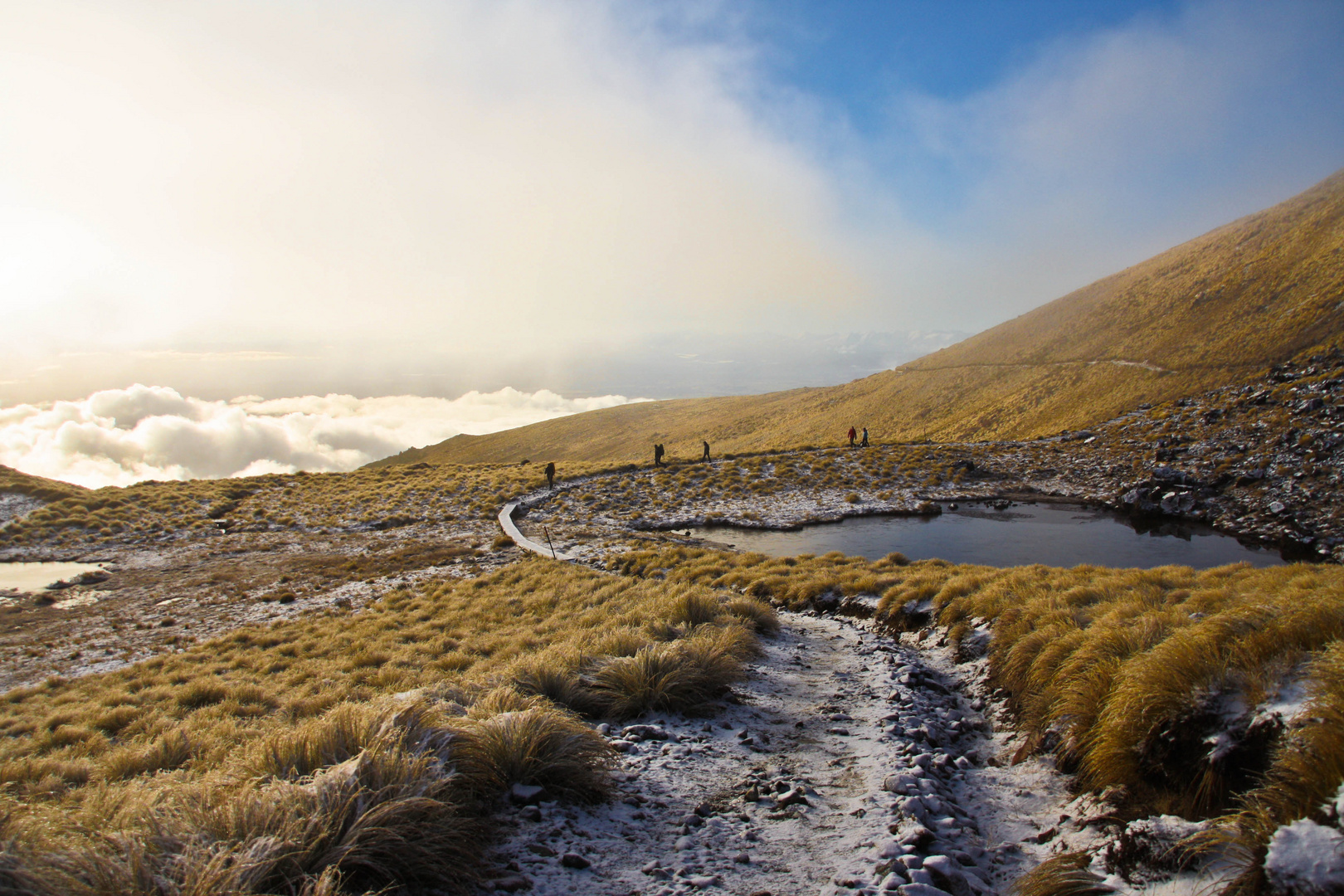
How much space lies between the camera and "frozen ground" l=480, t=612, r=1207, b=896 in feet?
13.1

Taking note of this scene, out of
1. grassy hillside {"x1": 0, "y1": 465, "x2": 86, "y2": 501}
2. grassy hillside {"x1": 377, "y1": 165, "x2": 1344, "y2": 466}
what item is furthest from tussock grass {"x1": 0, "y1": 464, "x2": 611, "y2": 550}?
grassy hillside {"x1": 377, "y1": 165, "x2": 1344, "y2": 466}

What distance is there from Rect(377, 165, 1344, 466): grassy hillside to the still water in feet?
82.8

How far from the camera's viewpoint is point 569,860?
13.2 feet

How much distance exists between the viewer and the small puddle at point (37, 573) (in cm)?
2319

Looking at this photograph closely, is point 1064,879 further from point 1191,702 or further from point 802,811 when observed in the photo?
point 802,811

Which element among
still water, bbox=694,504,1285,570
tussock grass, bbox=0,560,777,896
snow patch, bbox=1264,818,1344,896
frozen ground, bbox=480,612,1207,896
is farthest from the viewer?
still water, bbox=694,504,1285,570

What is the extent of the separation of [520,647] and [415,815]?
8312mm

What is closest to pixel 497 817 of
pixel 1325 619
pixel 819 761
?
pixel 819 761

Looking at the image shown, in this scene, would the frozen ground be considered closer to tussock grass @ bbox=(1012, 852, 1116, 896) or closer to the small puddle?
tussock grass @ bbox=(1012, 852, 1116, 896)

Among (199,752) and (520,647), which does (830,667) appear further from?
(199,752)

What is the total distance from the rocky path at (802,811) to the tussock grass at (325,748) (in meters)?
0.43

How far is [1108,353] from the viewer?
6531cm

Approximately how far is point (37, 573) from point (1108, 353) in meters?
88.4

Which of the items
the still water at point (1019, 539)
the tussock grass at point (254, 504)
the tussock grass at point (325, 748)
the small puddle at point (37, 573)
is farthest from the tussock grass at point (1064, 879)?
the small puddle at point (37, 573)
